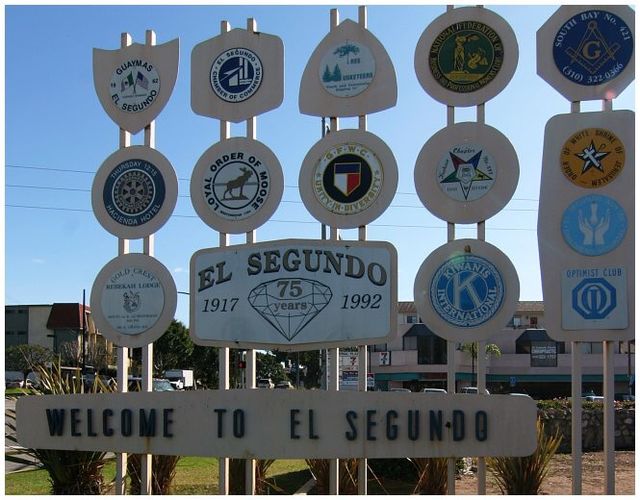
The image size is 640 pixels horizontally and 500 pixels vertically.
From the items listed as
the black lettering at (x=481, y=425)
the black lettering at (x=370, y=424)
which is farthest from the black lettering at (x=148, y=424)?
the black lettering at (x=481, y=425)

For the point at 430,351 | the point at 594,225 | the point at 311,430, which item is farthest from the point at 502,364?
the point at 311,430

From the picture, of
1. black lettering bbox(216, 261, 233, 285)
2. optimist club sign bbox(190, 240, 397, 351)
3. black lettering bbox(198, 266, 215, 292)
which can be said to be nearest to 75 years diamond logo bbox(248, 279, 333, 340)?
optimist club sign bbox(190, 240, 397, 351)

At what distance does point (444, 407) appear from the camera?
785 cm

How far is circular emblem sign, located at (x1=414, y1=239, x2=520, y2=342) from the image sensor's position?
827cm

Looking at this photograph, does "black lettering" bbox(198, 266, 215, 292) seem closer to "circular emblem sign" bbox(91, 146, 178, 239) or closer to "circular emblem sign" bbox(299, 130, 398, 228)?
"circular emblem sign" bbox(91, 146, 178, 239)

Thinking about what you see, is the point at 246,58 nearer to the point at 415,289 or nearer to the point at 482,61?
the point at 482,61

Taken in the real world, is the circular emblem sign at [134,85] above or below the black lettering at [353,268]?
above

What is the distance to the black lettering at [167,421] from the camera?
8414 millimetres

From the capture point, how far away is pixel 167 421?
843 centimetres

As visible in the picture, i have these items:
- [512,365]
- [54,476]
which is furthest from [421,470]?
[512,365]

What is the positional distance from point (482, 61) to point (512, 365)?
41.3m

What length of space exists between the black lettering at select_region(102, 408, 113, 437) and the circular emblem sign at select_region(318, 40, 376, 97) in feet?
15.8

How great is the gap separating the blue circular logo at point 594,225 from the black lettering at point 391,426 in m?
2.82

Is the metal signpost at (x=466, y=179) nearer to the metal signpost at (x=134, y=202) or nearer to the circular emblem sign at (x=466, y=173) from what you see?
the circular emblem sign at (x=466, y=173)
